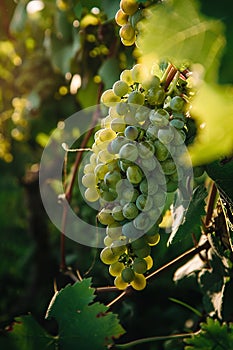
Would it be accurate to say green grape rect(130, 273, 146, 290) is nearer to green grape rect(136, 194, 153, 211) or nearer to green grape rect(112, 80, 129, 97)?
green grape rect(136, 194, 153, 211)

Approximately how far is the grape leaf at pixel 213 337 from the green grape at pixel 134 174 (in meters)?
0.27

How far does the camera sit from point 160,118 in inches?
24.0

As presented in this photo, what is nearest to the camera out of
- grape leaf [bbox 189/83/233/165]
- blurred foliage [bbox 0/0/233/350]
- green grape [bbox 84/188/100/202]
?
grape leaf [bbox 189/83/233/165]

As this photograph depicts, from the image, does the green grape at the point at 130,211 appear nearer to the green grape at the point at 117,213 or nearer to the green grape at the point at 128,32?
the green grape at the point at 117,213

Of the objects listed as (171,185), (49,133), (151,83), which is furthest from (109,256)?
(49,133)

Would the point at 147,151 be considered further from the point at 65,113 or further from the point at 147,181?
the point at 65,113

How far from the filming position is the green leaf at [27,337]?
31.2 inches

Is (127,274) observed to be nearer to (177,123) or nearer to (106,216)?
(106,216)

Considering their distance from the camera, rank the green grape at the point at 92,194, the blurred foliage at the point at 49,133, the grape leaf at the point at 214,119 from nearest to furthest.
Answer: the grape leaf at the point at 214,119
the green grape at the point at 92,194
the blurred foliage at the point at 49,133

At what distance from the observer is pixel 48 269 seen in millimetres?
2236

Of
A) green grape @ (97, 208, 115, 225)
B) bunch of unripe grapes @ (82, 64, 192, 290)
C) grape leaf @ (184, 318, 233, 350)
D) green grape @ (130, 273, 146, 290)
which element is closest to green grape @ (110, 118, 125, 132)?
bunch of unripe grapes @ (82, 64, 192, 290)

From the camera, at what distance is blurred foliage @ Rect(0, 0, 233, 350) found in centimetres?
129

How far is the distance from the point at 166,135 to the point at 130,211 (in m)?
0.10

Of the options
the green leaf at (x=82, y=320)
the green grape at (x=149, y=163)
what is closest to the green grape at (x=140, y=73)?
the green grape at (x=149, y=163)
